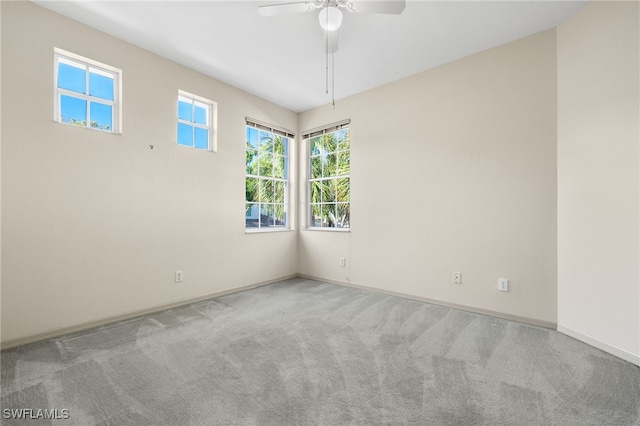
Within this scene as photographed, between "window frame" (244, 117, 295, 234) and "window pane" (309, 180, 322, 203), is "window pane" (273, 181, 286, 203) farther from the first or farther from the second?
"window pane" (309, 180, 322, 203)

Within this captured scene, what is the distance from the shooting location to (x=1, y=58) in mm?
2172

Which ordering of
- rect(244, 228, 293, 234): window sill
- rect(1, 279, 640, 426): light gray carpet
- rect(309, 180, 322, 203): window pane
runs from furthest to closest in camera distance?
rect(309, 180, 322, 203): window pane → rect(244, 228, 293, 234): window sill → rect(1, 279, 640, 426): light gray carpet

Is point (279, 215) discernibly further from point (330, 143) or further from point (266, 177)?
point (330, 143)

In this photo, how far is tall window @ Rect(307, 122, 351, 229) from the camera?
14.2 ft

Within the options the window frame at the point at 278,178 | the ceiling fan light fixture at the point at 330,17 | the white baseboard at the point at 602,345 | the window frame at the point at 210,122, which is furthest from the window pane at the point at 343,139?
the white baseboard at the point at 602,345

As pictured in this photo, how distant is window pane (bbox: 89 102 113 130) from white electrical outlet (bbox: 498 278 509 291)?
4353 mm

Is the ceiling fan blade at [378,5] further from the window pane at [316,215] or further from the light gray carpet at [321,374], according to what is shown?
the window pane at [316,215]

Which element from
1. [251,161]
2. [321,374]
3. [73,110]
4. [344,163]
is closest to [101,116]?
[73,110]

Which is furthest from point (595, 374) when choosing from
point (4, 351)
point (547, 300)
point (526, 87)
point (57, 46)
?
point (57, 46)

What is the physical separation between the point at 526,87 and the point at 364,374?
3107mm

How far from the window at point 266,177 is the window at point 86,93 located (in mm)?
1673

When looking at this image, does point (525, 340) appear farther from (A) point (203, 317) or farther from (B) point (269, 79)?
(B) point (269, 79)

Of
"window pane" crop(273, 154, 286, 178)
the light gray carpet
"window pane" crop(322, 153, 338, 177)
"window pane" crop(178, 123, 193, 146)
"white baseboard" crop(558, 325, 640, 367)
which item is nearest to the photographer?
the light gray carpet

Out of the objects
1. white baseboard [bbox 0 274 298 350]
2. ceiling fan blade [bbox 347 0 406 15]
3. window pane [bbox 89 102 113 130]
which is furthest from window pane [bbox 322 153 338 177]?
window pane [bbox 89 102 113 130]
